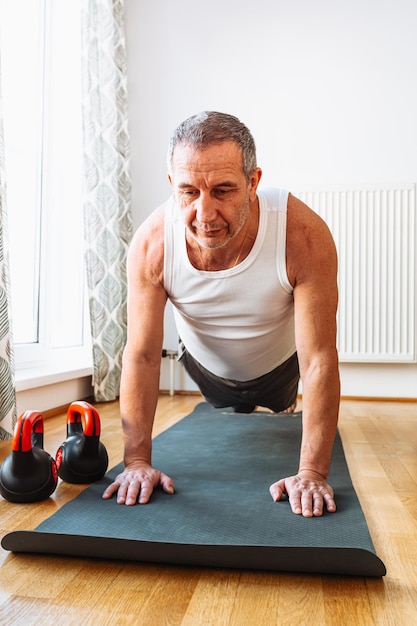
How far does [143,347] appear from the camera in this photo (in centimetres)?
161

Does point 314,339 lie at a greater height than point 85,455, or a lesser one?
greater

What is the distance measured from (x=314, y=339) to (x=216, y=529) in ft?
1.71

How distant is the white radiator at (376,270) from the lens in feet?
12.4

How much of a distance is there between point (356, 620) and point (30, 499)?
2.84 feet

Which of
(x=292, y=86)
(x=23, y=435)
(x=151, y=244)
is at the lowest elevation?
(x=23, y=435)

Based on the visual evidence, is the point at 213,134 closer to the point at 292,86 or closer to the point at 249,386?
the point at 249,386

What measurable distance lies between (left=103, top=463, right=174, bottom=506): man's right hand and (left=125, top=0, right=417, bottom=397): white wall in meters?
2.53

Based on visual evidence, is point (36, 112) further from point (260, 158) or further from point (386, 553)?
point (386, 553)

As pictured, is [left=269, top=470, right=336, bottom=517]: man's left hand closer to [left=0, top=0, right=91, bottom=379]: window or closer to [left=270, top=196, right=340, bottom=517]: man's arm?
[left=270, top=196, right=340, bottom=517]: man's arm

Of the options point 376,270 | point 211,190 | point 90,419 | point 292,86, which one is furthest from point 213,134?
point 292,86

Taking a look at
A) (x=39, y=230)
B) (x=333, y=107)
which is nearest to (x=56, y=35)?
(x=39, y=230)

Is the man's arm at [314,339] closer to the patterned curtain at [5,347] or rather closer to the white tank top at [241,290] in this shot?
the white tank top at [241,290]

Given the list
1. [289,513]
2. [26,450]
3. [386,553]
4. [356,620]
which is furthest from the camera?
[26,450]

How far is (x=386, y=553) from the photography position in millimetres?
1214
